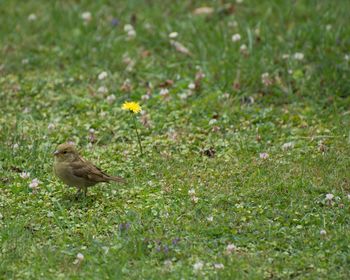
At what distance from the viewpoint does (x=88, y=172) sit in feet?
24.0

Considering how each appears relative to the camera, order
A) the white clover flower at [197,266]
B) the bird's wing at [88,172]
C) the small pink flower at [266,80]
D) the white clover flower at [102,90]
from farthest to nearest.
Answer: the white clover flower at [102,90] → the small pink flower at [266,80] → the bird's wing at [88,172] → the white clover flower at [197,266]

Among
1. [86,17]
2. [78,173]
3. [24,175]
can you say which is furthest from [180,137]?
[86,17]

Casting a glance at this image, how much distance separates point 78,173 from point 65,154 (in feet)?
0.98

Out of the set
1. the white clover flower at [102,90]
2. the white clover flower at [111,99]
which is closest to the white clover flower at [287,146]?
the white clover flower at [111,99]

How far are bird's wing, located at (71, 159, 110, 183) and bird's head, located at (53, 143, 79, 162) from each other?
103 mm

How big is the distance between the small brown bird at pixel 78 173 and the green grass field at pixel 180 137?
0.16 meters

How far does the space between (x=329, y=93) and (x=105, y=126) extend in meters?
2.51

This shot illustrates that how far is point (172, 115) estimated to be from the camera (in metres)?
9.16

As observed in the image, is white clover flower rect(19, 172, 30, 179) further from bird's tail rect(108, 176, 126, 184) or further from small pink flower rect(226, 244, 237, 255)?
small pink flower rect(226, 244, 237, 255)

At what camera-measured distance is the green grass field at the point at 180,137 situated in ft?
20.6

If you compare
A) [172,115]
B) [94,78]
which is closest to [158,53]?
[94,78]

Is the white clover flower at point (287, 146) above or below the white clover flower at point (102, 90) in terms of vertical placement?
below

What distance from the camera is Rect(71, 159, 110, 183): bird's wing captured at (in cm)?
730

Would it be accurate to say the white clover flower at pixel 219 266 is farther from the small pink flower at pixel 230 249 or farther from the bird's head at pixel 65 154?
the bird's head at pixel 65 154
